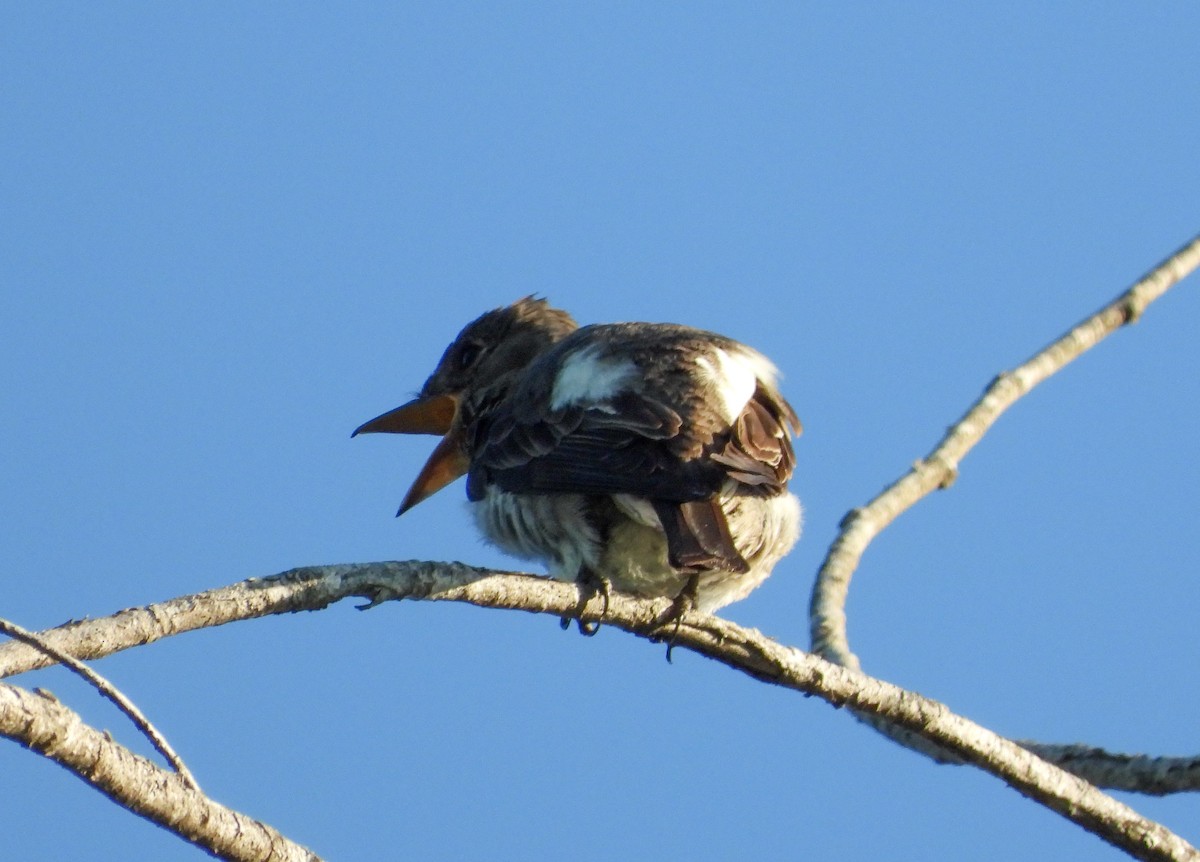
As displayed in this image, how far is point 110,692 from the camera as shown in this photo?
9.39 ft

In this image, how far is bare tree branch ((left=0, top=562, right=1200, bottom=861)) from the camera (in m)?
3.58

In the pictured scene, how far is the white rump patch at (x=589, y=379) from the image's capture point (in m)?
5.87

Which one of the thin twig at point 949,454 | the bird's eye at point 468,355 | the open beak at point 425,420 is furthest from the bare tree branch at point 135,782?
the bird's eye at point 468,355

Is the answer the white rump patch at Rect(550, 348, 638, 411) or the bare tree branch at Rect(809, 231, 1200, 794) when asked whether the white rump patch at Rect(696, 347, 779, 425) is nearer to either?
the white rump patch at Rect(550, 348, 638, 411)

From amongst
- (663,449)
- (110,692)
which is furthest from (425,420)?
(110,692)

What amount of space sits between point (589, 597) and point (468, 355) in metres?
3.46

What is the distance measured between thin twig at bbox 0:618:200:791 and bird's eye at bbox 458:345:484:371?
5.39 m

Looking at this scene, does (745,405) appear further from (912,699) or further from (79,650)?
(79,650)

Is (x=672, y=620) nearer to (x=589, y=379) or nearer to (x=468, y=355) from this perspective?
(x=589, y=379)

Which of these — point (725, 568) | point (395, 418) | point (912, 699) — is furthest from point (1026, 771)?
point (395, 418)

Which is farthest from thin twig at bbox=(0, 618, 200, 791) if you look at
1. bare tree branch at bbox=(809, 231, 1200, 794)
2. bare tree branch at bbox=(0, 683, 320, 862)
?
bare tree branch at bbox=(809, 231, 1200, 794)

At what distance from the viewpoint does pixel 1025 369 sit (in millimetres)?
6062

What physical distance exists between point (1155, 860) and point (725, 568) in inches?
59.6

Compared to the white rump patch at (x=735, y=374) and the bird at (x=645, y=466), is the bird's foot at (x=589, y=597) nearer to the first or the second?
the bird at (x=645, y=466)
